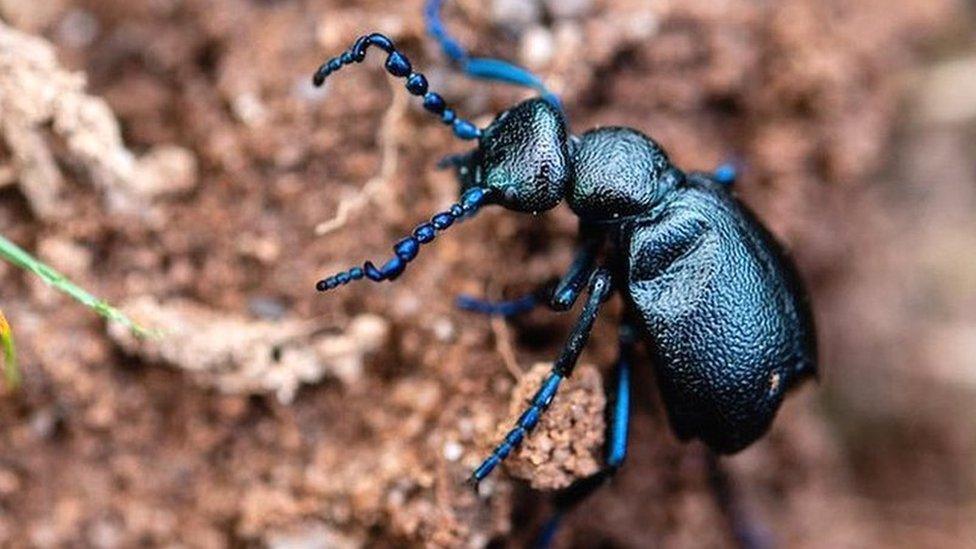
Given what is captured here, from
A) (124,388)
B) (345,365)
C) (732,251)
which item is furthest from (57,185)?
(732,251)

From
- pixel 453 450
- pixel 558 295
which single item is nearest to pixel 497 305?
pixel 558 295

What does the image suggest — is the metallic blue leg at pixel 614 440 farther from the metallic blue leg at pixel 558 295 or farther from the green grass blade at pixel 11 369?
the green grass blade at pixel 11 369

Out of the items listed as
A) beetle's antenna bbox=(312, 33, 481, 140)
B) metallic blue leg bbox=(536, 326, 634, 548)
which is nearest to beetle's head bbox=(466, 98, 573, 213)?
beetle's antenna bbox=(312, 33, 481, 140)

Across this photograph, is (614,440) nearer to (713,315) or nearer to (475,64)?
(713,315)

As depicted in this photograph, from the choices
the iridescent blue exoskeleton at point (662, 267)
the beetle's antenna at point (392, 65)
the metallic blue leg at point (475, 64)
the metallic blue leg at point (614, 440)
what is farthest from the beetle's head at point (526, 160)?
the metallic blue leg at point (614, 440)

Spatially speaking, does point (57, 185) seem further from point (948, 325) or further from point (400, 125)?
point (948, 325)

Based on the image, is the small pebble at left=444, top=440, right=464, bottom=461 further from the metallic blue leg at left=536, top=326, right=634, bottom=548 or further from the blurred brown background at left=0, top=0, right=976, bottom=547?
the metallic blue leg at left=536, top=326, right=634, bottom=548
